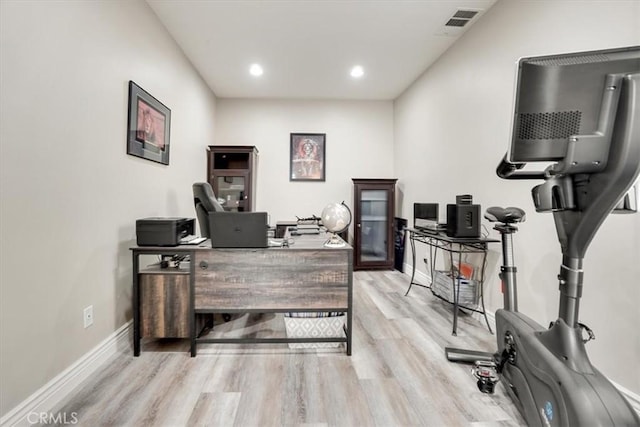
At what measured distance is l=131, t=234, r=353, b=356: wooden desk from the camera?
1.96m

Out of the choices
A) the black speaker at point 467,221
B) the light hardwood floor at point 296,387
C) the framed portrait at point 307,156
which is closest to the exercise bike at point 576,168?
the light hardwood floor at point 296,387

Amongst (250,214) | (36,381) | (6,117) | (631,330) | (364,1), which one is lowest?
(36,381)

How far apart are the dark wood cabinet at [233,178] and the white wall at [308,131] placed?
0.46 m

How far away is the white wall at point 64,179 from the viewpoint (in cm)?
130

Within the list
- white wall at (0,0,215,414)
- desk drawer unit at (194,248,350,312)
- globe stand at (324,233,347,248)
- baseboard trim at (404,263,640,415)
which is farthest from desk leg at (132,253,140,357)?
baseboard trim at (404,263,640,415)

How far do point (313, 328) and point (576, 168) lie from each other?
6.20ft

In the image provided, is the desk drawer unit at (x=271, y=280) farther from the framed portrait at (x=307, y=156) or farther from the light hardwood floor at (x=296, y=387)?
the framed portrait at (x=307, y=156)

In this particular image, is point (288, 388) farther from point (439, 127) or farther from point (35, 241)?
point (439, 127)

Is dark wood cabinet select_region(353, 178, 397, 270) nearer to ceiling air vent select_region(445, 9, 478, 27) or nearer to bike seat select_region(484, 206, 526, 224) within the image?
ceiling air vent select_region(445, 9, 478, 27)

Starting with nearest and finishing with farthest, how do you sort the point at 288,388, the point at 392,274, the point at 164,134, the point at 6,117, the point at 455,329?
the point at 6,117 < the point at 288,388 < the point at 455,329 < the point at 164,134 < the point at 392,274

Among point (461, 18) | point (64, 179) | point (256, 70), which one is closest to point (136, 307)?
point (64, 179)

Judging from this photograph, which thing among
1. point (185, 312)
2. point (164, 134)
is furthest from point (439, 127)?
point (185, 312)

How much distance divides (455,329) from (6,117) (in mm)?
3215

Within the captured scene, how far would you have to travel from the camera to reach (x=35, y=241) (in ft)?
4.67
